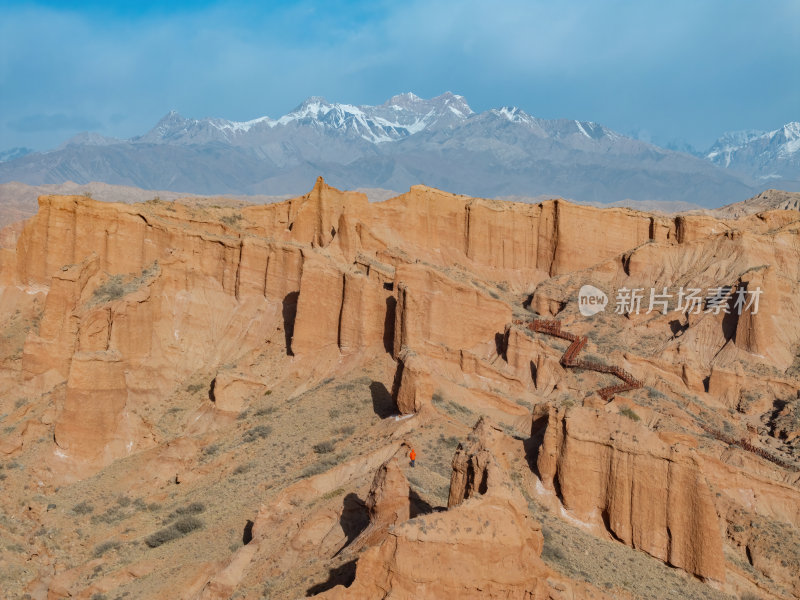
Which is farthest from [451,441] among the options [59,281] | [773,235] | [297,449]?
[773,235]

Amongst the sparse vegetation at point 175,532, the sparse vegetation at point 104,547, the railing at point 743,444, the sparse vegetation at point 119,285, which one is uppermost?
the sparse vegetation at point 119,285

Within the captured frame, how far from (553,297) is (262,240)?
2122cm

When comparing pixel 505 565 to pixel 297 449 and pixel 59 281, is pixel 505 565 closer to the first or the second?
pixel 297 449

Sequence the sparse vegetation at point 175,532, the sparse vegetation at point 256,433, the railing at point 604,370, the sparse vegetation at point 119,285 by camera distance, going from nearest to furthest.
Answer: the sparse vegetation at point 175,532, the sparse vegetation at point 256,433, the railing at point 604,370, the sparse vegetation at point 119,285

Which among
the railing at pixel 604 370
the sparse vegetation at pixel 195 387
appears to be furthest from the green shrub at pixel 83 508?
the railing at pixel 604 370

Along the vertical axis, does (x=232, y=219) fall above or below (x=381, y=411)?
above

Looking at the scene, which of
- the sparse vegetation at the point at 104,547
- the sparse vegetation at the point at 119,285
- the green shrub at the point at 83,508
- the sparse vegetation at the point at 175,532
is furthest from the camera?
the sparse vegetation at the point at 119,285

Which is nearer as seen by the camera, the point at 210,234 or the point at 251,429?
the point at 251,429

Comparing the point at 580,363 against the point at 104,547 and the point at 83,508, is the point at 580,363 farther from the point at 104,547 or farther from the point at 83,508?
the point at 104,547

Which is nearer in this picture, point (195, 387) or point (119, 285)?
point (195, 387)

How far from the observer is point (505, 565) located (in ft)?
44.5

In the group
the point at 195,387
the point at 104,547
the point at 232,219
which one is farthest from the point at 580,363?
the point at 232,219

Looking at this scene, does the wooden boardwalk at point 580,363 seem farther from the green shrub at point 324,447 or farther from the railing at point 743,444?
the green shrub at point 324,447

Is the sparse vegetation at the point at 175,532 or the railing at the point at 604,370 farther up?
the railing at the point at 604,370
